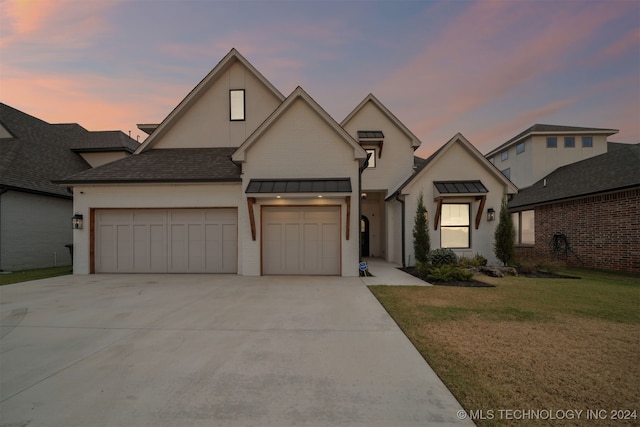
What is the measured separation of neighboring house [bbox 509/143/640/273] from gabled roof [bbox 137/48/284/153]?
16.1m

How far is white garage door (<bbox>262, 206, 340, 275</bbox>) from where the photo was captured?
1016cm

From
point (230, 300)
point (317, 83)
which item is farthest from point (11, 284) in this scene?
point (317, 83)

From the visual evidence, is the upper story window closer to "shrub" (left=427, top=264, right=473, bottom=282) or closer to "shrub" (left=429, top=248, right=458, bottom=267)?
"shrub" (left=429, top=248, right=458, bottom=267)

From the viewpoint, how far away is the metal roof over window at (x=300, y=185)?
9188 mm

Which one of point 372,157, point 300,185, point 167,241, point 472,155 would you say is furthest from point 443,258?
point 167,241

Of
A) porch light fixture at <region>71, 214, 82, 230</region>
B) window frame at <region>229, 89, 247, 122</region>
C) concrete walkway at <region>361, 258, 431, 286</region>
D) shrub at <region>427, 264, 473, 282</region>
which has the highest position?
window frame at <region>229, 89, 247, 122</region>

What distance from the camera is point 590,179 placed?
46.0 feet

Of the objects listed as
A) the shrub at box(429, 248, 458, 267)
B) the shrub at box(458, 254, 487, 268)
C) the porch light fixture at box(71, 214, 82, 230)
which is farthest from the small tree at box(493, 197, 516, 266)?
the porch light fixture at box(71, 214, 82, 230)

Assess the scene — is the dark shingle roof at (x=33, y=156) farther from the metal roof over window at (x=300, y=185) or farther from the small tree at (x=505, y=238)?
the small tree at (x=505, y=238)

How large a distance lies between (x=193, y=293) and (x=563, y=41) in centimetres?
1887

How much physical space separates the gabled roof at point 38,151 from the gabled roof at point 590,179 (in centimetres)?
2697

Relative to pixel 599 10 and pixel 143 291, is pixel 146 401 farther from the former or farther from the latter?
pixel 599 10

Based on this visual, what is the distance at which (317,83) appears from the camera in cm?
1892

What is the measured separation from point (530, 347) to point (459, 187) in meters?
9.31
